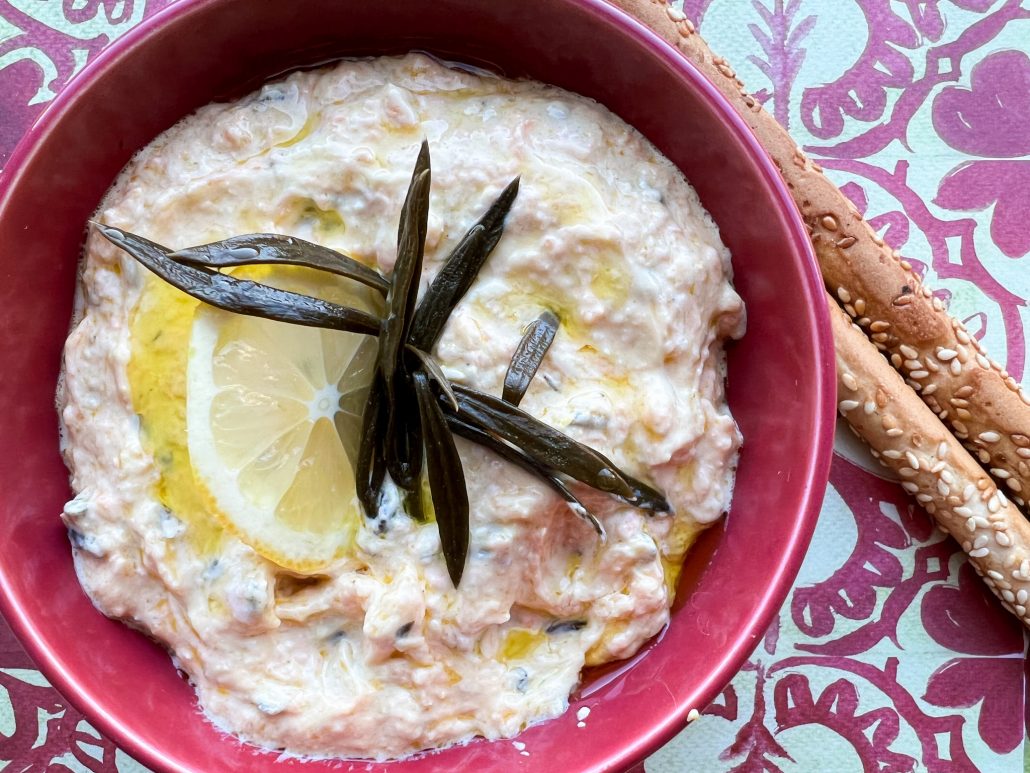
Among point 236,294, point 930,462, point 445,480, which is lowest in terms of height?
point 930,462

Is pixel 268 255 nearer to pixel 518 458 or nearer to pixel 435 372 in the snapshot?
pixel 435 372

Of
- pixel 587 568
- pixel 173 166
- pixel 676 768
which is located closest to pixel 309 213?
pixel 173 166

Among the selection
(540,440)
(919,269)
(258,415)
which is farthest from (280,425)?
(919,269)

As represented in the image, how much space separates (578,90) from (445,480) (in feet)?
2.85

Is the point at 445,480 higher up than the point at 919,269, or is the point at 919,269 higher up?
the point at 919,269

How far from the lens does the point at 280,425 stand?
1636mm

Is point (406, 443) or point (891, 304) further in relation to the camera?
point (891, 304)

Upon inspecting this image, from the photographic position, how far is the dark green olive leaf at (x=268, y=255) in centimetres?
159

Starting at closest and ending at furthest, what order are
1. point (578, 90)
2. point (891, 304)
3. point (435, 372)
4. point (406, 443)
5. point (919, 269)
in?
point (435, 372) → point (406, 443) → point (578, 90) → point (891, 304) → point (919, 269)

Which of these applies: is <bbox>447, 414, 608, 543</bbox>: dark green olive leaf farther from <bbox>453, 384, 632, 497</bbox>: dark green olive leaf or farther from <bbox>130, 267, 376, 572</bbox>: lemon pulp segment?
<bbox>130, 267, 376, 572</bbox>: lemon pulp segment

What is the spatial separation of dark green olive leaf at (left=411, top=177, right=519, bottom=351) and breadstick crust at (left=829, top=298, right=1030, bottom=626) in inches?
32.0

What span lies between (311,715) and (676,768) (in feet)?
2.94

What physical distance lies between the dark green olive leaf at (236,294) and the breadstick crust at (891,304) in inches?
38.0

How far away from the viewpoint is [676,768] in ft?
6.89
